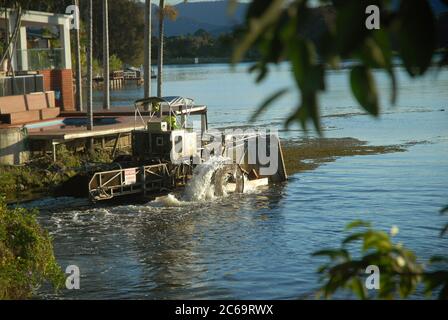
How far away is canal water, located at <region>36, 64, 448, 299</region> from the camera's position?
1725cm

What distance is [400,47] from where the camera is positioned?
1.83 metres

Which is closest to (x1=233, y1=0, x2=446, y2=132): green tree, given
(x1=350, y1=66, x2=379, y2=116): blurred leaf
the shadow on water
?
(x1=350, y1=66, x2=379, y2=116): blurred leaf

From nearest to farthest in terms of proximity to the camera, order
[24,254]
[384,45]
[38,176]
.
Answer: [384,45], [24,254], [38,176]

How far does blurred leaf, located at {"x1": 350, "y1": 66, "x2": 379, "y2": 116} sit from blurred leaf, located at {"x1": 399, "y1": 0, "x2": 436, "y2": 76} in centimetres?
9

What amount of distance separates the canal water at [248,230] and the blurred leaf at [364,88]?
9.00 metres

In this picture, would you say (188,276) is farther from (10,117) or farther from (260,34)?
(10,117)

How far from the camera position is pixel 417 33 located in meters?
1.80

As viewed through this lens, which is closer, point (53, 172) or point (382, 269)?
point (382, 269)

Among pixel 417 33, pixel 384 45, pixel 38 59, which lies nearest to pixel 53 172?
pixel 38 59

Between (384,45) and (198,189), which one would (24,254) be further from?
(198,189)

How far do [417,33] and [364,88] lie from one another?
170 millimetres

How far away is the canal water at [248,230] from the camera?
56.6ft

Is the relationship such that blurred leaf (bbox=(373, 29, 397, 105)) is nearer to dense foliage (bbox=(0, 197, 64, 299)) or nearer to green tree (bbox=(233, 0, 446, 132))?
green tree (bbox=(233, 0, 446, 132))
